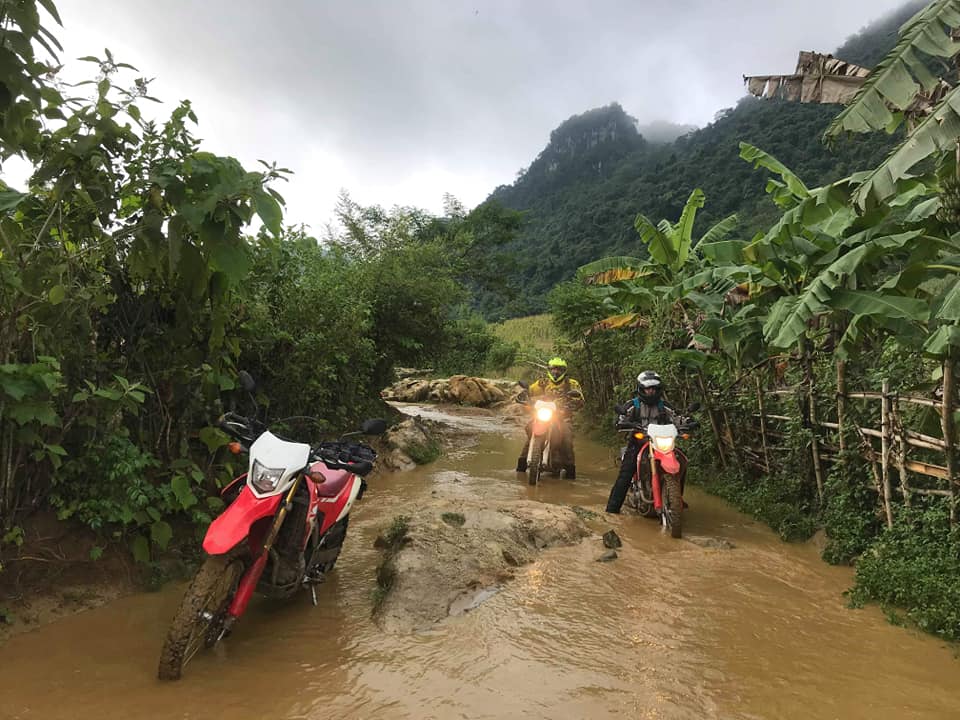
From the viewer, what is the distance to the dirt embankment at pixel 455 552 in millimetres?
3951

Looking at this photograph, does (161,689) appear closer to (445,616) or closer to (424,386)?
(445,616)

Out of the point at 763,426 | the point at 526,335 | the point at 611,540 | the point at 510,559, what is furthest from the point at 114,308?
the point at 526,335

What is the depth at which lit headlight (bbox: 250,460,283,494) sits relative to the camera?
3.19 m

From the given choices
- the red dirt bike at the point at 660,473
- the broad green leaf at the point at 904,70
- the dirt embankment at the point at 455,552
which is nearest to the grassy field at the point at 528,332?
the red dirt bike at the point at 660,473

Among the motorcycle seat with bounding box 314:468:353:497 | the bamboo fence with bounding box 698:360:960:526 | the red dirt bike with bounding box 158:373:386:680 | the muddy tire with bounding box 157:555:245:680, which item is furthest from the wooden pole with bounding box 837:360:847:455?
the muddy tire with bounding box 157:555:245:680

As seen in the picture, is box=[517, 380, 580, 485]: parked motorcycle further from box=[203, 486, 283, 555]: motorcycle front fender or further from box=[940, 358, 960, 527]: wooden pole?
box=[203, 486, 283, 555]: motorcycle front fender

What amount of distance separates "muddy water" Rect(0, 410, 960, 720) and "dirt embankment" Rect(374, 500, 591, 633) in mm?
145

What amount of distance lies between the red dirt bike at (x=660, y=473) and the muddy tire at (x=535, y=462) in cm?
183

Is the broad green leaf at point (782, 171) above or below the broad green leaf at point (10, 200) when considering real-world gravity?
above

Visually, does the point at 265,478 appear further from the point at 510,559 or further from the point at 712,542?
the point at 712,542

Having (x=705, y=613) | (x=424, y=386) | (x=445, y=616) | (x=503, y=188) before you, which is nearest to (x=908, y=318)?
(x=705, y=613)

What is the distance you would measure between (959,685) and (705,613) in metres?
1.36

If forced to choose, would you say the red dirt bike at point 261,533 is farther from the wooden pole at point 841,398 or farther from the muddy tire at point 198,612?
the wooden pole at point 841,398

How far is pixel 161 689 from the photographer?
2.90 metres
